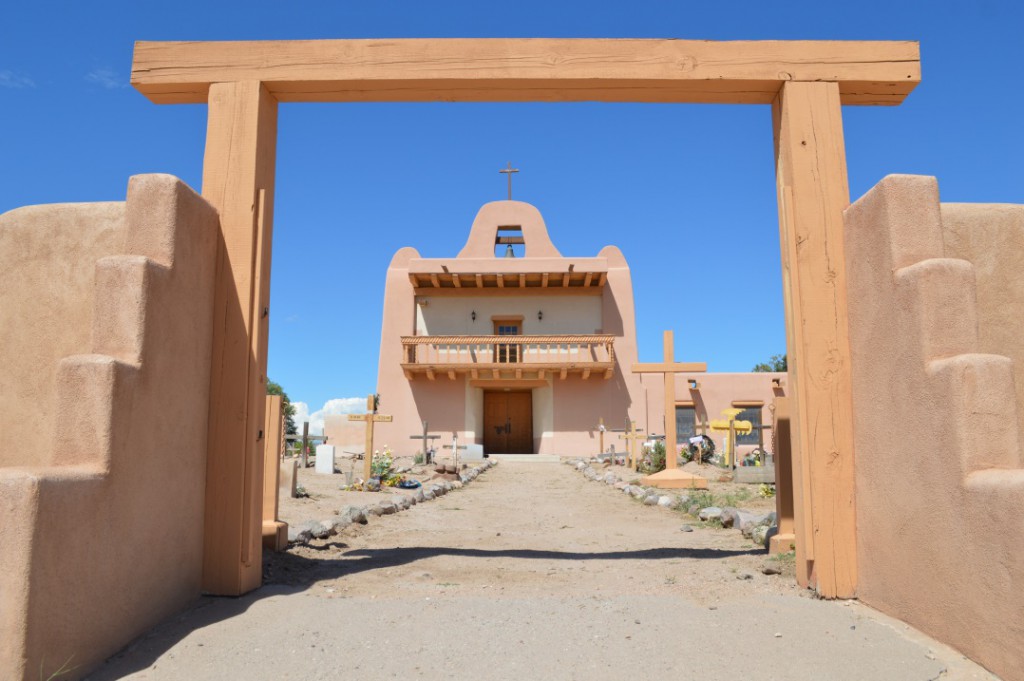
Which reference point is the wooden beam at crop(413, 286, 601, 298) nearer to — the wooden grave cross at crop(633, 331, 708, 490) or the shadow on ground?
the wooden grave cross at crop(633, 331, 708, 490)

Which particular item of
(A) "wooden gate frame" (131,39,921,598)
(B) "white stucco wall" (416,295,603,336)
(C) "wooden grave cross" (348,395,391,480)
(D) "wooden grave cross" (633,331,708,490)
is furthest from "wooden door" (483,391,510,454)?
(A) "wooden gate frame" (131,39,921,598)

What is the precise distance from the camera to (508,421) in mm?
25594

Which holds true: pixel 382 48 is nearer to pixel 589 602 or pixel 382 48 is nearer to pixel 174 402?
pixel 174 402

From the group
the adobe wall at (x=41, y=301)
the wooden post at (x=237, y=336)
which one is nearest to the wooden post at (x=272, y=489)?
the wooden post at (x=237, y=336)

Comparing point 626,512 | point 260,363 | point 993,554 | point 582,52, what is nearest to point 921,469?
point 993,554

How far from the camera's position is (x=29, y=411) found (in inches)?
153

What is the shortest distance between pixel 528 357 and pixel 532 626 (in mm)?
20288

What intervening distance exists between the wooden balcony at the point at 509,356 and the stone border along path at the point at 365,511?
7180mm

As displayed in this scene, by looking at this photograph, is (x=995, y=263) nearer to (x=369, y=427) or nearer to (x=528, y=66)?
(x=528, y=66)

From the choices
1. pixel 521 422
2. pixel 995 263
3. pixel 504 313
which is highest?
pixel 504 313

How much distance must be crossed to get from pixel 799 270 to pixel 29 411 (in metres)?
4.25

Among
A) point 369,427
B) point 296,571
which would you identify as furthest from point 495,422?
point 296,571

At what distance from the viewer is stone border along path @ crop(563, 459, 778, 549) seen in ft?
22.5

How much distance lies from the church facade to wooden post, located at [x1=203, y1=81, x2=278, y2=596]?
1867 cm
